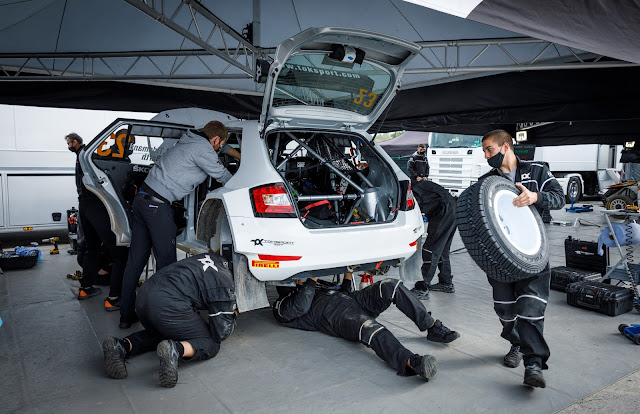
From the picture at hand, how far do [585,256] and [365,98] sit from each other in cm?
355

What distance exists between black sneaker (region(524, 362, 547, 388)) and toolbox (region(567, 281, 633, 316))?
1.96 m

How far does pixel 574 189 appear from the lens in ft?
57.2

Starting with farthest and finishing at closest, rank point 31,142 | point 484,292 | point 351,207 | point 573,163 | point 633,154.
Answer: point 573,163 < point 633,154 < point 31,142 < point 484,292 < point 351,207

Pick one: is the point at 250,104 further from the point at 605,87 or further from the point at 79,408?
the point at 79,408

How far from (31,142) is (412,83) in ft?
23.5

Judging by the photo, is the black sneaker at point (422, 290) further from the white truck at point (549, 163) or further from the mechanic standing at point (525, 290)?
the white truck at point (549, 163)

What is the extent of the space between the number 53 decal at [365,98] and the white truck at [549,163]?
38.6 feet

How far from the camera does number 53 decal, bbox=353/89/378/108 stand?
4094 millimetres

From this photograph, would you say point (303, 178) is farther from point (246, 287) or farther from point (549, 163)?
point (549, 163)

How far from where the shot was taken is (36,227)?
26.9ft

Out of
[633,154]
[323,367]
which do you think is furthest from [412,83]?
[633,154]

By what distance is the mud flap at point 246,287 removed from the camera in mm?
3352

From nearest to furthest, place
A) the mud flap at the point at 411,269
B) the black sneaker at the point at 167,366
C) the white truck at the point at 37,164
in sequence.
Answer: the black sneaker at the point at 167,366 → the mud flap at the point at 411,269 → the white truck at the point at 37,164

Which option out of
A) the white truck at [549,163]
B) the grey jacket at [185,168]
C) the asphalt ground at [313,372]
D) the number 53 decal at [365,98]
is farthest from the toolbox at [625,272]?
the white truck at [549,163]
